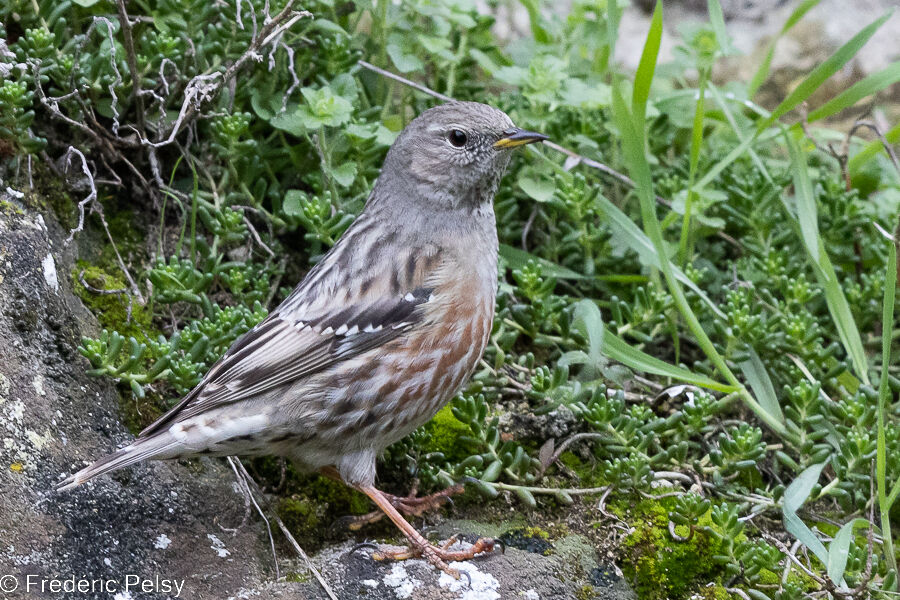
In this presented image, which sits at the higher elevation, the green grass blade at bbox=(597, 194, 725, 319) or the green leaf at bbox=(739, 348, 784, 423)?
→ the green grass blade at bbox=(597, 194, 725, 319)

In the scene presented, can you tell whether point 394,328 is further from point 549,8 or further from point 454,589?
point 549,8

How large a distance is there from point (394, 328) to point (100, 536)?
1.24 meters

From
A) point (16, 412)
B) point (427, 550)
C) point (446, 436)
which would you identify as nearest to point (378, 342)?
point (446, 436)

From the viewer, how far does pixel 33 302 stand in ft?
11.5

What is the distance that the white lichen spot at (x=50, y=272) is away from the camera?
364cm

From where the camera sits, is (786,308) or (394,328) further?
(786,308)

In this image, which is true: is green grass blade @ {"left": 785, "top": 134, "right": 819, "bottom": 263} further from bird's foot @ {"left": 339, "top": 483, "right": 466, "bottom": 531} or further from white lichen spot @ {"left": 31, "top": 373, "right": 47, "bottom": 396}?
Answer: white lichen spot @ {"left": 31, "top": 373, "right": 47, "bottom": 396}

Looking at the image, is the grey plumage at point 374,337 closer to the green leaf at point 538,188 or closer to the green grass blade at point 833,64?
the green leaf at point 538,188

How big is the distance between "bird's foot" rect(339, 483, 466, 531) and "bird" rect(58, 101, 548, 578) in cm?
1

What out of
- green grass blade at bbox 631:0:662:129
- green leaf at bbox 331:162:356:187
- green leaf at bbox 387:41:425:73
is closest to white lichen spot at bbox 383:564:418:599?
green leaf at bbox 331:162:356:187

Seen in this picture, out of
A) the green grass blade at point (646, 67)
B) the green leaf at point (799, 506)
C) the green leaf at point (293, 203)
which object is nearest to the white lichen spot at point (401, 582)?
the green leaf at point (799, 506)

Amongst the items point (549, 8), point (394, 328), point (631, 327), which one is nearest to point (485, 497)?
point (394, 328)

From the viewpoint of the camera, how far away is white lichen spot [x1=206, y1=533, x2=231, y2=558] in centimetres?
333

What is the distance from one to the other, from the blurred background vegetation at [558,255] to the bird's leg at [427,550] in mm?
271
